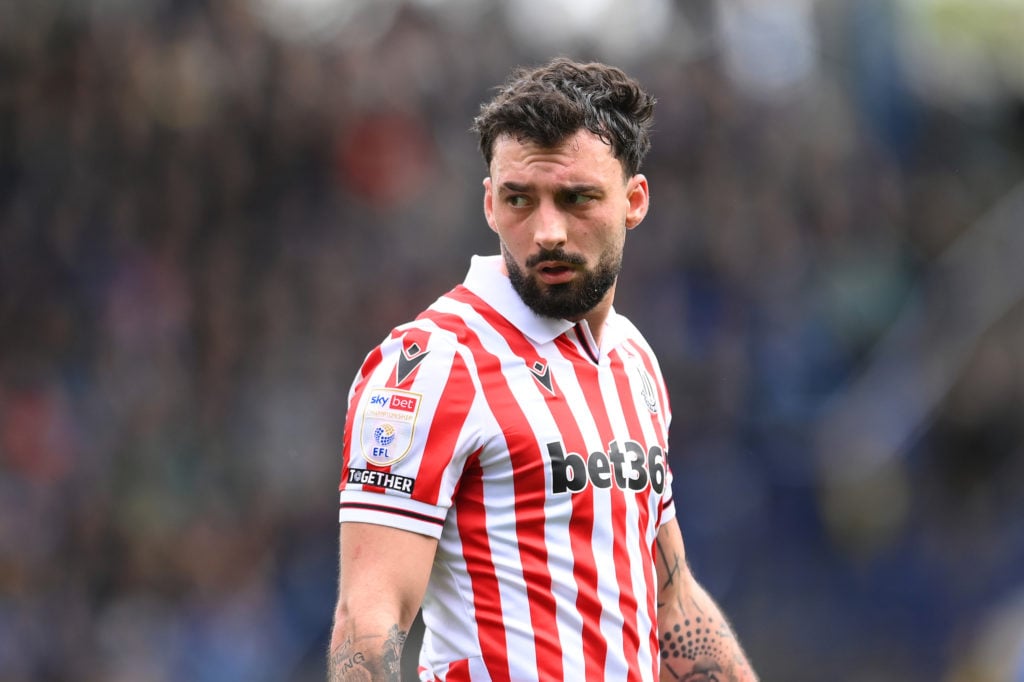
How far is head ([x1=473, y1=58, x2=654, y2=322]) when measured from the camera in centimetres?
281

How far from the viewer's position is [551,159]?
9.23ft

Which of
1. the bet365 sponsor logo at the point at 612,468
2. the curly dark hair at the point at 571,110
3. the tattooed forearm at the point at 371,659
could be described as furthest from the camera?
the curly dark hair at the point at 571,110

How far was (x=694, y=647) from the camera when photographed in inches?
125

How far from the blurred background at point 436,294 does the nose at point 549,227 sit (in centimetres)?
477

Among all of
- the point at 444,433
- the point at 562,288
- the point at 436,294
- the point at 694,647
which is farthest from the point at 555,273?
the point at 436,294

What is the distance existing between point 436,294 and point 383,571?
5.62 metres

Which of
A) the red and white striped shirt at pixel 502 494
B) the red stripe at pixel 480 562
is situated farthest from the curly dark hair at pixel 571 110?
the red stripe at pixel 480 562

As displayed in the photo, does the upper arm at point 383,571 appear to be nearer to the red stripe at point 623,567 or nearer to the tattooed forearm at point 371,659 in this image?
the tattooed forearm at point 371,659

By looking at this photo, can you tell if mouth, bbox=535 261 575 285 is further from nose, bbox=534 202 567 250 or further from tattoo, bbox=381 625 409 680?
tattoo, bbox=381 625 409 680

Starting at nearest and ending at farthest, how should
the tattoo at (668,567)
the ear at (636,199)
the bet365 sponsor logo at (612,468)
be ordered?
the bet365 sponsor logo at (612,468), the ear at (636,199), the tattoo at (668,567)

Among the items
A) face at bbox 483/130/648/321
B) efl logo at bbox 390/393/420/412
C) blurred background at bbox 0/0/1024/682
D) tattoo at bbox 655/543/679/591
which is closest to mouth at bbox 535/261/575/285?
face at bbox 483/130/648/321

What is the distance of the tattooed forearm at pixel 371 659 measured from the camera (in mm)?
2486

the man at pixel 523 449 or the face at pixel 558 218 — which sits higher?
the face at pixel 558 218

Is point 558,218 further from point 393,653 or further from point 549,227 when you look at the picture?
point 393,653
